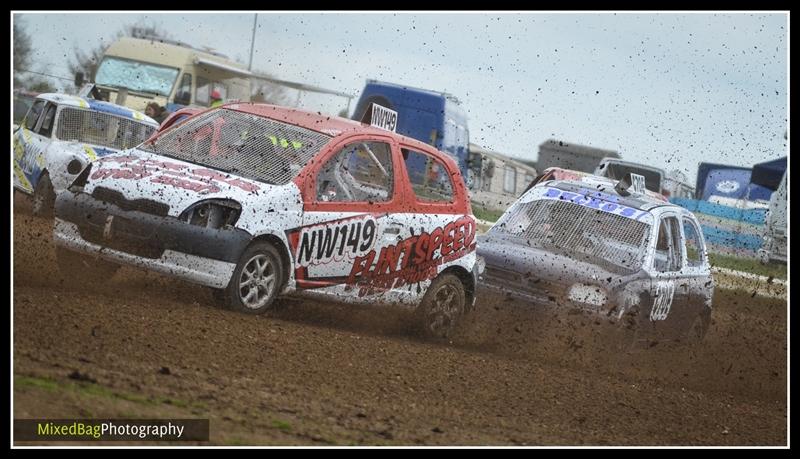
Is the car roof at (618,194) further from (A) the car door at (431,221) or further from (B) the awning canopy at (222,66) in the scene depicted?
(B) the awning canopy at (222,66)

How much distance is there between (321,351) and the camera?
27.0 ft

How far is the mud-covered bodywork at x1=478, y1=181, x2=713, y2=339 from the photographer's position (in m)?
10.3

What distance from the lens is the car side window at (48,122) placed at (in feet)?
47.4

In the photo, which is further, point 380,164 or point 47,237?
point 47,237

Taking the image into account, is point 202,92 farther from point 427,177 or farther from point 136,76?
point 427,177

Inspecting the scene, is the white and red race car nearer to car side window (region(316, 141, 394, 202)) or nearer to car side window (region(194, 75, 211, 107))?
car side window (region(316, 141, 394, 202))

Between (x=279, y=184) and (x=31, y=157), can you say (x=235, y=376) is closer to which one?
(x=279, y=184)

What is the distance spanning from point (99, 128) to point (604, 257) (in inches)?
260

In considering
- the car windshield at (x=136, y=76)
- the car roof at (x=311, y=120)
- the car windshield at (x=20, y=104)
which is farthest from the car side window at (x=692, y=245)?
the car windshield at (x=20, y=104)

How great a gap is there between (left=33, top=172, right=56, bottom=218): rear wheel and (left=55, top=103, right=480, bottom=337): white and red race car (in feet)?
14.8

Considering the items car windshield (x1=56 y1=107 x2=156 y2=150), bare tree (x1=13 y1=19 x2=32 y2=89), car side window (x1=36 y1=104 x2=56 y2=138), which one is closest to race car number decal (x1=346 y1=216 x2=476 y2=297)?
car windshield (x1=56 y1=107 x2=156 y2=150)

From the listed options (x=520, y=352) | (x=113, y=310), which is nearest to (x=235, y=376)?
(x=113, y=310)

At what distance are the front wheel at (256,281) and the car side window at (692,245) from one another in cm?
446

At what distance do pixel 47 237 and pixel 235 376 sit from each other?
5.48 m
